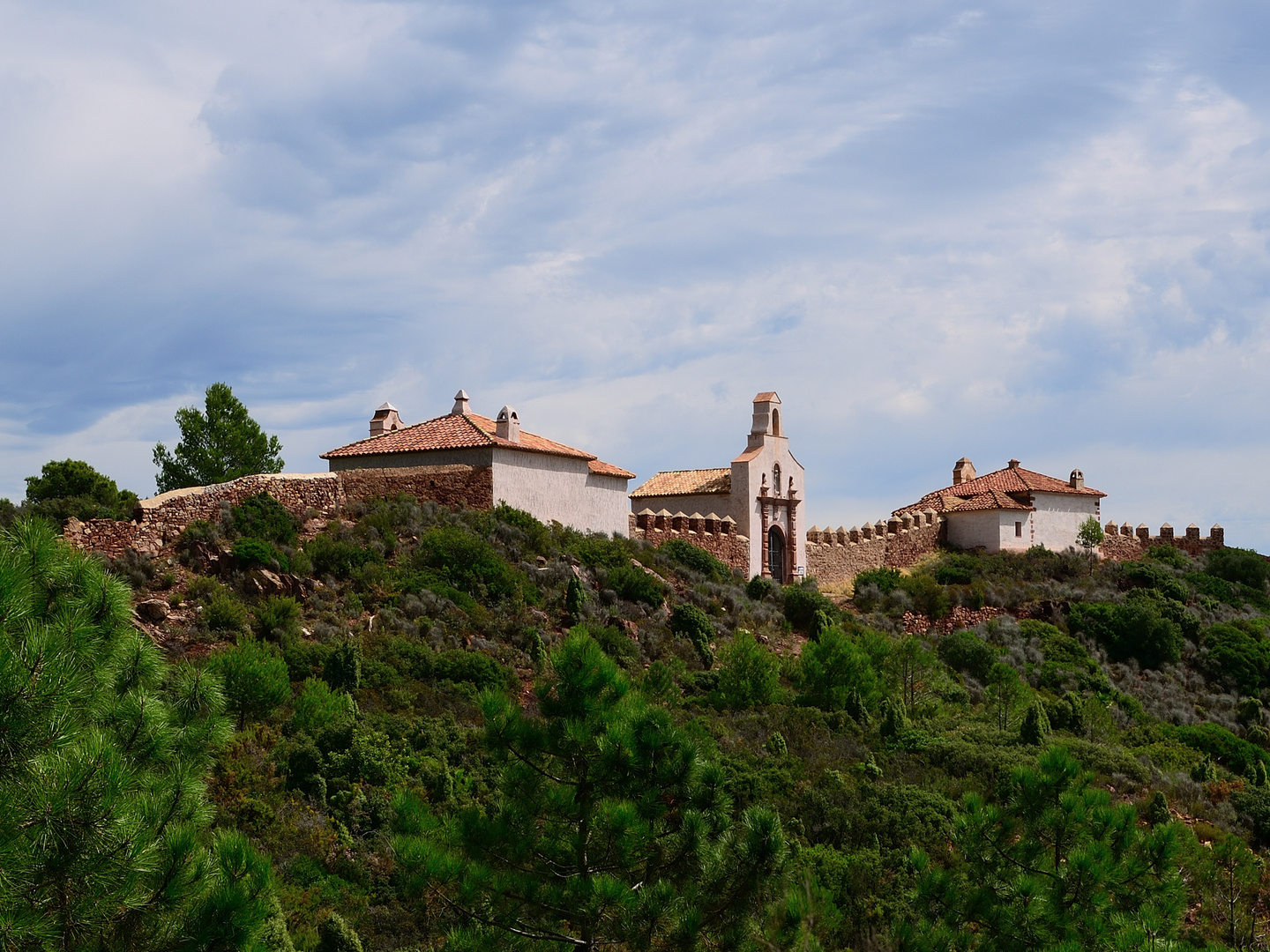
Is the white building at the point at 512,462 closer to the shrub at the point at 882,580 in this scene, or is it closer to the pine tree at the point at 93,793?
the shrub at the point at 882,580

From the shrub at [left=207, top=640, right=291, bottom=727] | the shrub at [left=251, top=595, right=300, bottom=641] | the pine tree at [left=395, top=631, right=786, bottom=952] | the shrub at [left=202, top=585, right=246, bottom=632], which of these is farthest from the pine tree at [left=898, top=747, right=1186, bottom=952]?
the shrub at [left=202, top=585, right=246, bottom=632]

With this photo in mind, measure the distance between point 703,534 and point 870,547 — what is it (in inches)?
381

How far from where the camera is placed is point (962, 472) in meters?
51.0

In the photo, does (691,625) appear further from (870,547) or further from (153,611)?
(870,547)

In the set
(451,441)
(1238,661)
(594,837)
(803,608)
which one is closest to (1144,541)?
(1238,661)

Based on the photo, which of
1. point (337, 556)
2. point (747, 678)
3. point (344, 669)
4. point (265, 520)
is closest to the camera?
point (344, 669)

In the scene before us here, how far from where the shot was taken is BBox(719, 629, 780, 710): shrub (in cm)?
2333

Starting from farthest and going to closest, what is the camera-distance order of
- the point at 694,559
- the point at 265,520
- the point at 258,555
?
the point at 694,559 → the point at 265,520 → the point at 258,555

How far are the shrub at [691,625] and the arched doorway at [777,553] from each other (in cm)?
1080

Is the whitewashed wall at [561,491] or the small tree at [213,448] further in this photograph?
the small tree at [213,448]

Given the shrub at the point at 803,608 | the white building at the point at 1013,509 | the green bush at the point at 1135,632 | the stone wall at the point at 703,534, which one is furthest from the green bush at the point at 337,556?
the white building at the point at 1013,509

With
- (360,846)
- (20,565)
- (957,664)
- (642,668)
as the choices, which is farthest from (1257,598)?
(20,565)

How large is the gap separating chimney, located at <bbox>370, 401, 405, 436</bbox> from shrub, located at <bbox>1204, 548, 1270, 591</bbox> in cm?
3317

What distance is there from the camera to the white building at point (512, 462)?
2973cm
